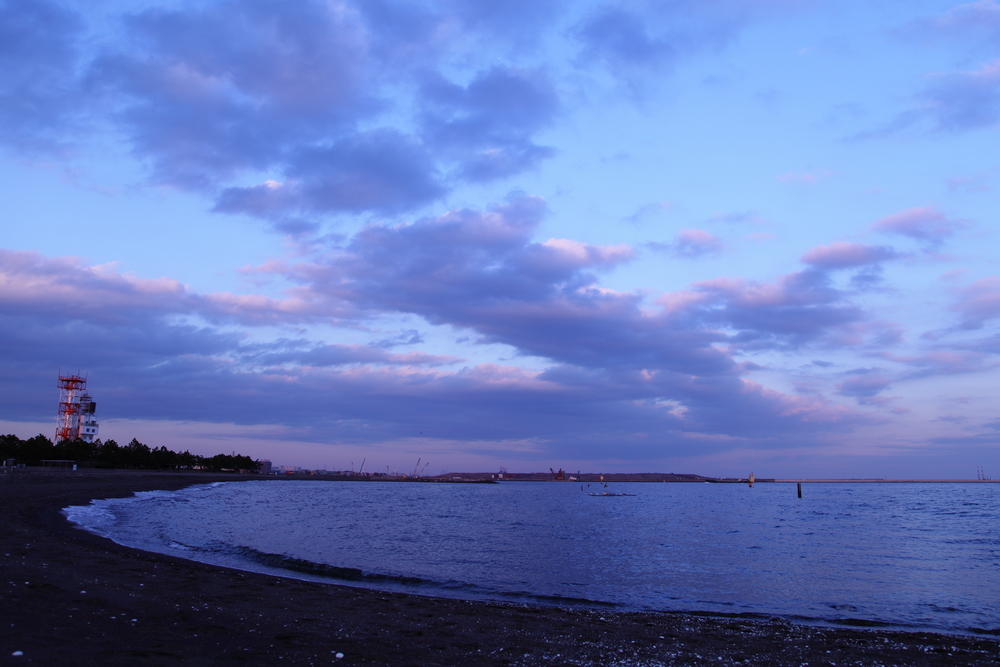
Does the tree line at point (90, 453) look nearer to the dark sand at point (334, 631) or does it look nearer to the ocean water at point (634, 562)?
the ocean water at point (634, 562)

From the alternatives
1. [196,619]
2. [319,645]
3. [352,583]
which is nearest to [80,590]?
[196,619]

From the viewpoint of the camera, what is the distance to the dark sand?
9.94m

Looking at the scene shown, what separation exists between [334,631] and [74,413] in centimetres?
17023

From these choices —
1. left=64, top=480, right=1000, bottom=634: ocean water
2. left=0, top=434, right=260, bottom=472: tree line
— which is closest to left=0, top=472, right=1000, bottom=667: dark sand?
left=64, top=480, right=1000, bottom=634: ocean water

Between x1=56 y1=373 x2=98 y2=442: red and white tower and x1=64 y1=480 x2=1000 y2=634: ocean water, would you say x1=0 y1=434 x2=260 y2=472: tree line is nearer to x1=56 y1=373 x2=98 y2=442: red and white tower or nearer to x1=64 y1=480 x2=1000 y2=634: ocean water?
x1=56 y1=373 x2=98 y2=442: red and white tower

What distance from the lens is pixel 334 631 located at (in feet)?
40.4

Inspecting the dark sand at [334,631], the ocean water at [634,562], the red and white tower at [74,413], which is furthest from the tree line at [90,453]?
the dark sand at [334,631]

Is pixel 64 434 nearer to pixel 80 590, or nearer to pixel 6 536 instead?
pixel 6 536

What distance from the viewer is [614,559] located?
1260 inches

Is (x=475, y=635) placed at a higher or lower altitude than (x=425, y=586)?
higher

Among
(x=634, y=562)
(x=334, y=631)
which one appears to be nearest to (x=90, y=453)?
(x=634, y=562)

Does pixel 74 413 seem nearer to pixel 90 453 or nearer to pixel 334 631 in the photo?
pixel 90 453

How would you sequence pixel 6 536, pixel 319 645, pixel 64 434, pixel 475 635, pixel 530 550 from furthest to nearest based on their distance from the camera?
pixel 64 434
pixel 530 550
pixel 6 536
pixel 475 635
pixel 319 645

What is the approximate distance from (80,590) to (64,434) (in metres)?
164
